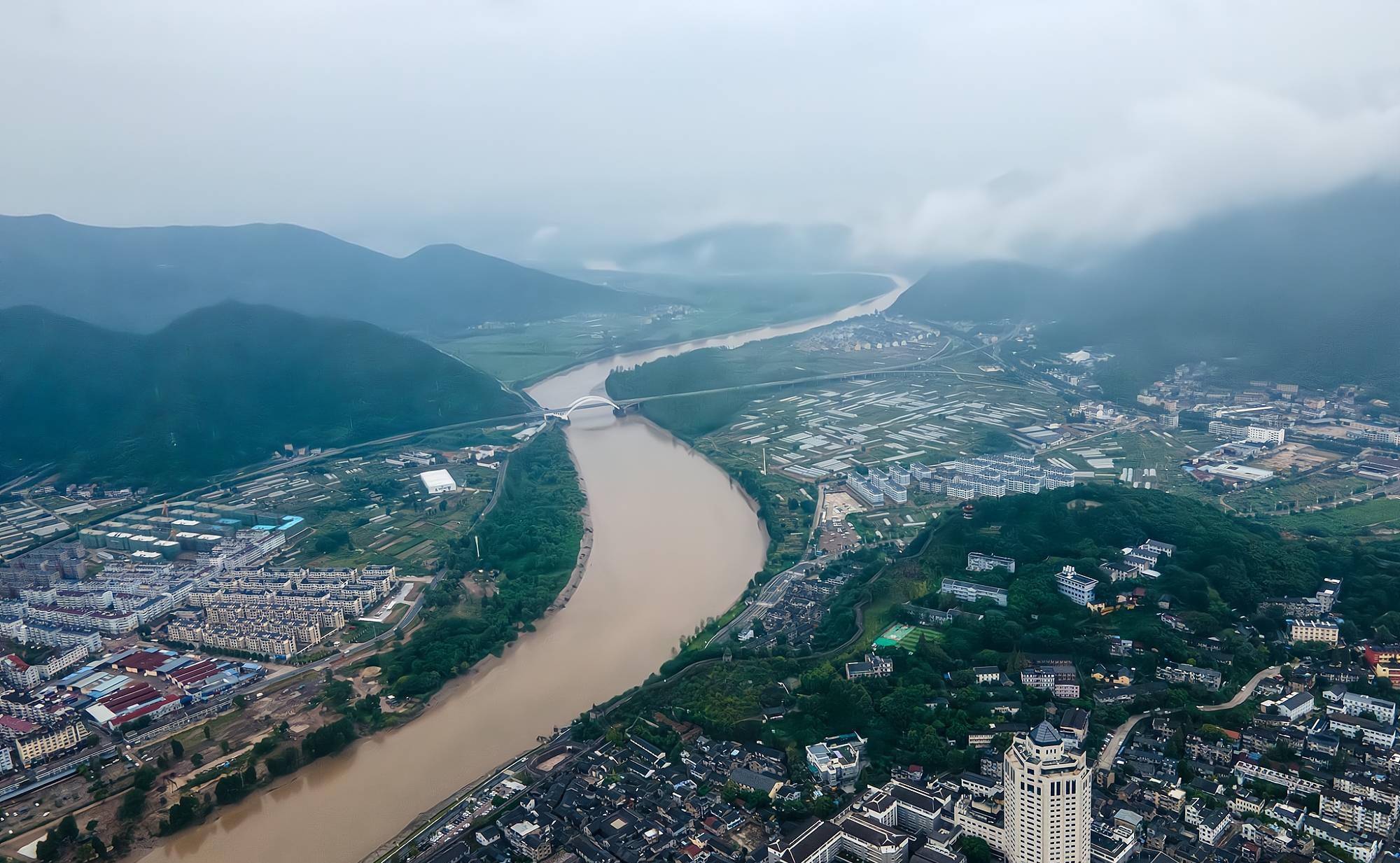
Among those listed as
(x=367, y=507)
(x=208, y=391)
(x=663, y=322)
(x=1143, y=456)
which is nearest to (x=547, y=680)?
(x=367, y=507)

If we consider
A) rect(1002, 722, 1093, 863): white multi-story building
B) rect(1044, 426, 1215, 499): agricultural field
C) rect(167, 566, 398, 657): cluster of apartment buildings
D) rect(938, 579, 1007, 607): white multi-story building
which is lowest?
rect(1044, 426, 1215, 499): agricultural field

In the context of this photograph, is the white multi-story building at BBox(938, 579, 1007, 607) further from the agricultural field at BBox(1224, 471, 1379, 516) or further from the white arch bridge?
A: the white arch bridge

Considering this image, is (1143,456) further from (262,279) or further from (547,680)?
(262,279)

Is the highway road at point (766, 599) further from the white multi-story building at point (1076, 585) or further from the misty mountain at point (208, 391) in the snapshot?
the misty mountain at point (208, 391)

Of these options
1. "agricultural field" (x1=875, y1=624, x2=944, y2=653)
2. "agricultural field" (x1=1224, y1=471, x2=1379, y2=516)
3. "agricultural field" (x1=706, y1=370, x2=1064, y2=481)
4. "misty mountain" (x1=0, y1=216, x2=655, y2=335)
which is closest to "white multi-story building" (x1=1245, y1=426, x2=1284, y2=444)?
"agricultural field" (x1=1224, y1=471, x2=1379, y2=516)

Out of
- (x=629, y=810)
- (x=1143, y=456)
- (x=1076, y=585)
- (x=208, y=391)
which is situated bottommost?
(x=1143, y=456)

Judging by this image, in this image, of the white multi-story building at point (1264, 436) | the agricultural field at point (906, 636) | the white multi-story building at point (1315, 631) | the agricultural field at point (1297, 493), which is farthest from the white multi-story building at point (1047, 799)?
the white multi-story building at point (1264, 436)

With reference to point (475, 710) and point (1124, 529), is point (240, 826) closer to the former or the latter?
point (475, 710)
